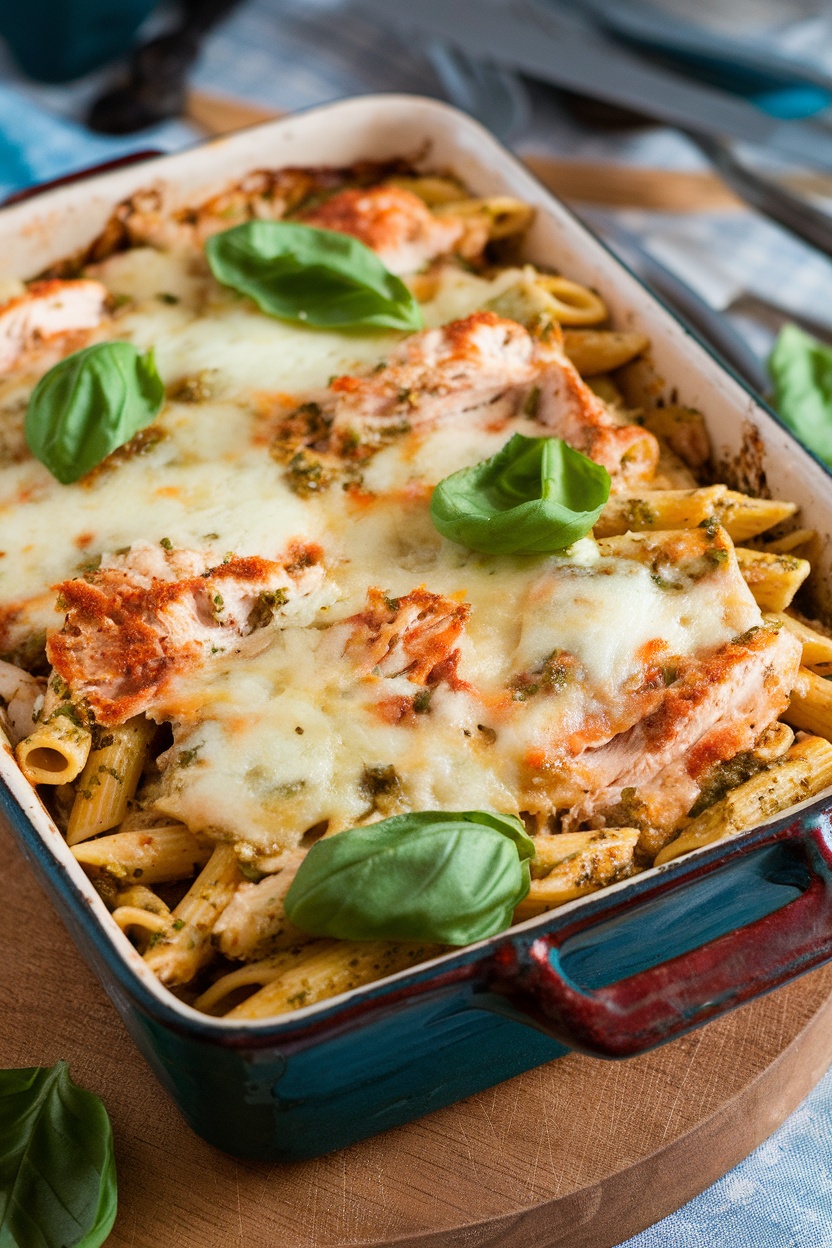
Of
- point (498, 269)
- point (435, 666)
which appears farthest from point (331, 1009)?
point (498, 269)

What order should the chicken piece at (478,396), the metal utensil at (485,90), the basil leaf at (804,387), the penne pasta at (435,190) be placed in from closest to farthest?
the chicken piece at (478,396) → the basil leaf at (804,387) → the penne pasta at (435,190) → the metal utensil at (485,90)

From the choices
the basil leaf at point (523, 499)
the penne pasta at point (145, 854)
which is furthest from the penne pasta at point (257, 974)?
the basil leaf at point (523, 499)

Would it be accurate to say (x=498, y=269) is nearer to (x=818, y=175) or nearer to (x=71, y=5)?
(x=818, y=175)

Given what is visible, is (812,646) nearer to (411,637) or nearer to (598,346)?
(411,637)

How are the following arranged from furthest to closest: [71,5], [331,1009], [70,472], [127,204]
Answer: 1. [71,5]
2. [127,204]
3. [70,472]
4. [331,1009]

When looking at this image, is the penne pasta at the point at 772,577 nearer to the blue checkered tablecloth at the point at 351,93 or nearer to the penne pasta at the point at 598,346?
the penne pasta at the point at 598,346

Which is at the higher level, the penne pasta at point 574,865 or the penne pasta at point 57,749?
the penne pasta at point 574,865
